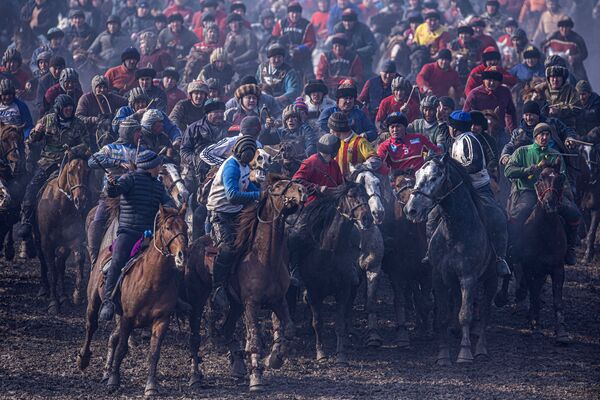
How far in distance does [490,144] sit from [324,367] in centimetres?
493

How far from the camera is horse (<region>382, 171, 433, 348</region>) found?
63.7 feet

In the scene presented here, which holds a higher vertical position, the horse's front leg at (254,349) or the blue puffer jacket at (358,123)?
the blue puffer jacket at (358,123)

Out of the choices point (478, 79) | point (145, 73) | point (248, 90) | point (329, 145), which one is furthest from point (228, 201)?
point (478, 79)

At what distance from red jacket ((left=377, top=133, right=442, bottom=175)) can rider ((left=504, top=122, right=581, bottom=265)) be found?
1.40m

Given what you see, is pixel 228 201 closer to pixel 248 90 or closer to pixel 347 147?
pixel 347 147

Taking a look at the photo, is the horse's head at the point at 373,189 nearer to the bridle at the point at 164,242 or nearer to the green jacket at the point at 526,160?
the green jacket at the point at 526,160

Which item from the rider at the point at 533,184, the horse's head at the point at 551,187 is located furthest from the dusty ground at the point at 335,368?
the horse's head at the point at 551,187

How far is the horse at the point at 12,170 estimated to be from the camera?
21562mm

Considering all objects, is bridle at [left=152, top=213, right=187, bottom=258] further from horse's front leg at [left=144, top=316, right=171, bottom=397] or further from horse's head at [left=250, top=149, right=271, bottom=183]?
horse's head at [left=250, top=149, right=271, bottom=183]

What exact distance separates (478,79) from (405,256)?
26.7 ft

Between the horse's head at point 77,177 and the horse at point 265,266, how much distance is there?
14.0ft

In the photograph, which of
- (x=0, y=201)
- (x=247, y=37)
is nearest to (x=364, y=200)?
(x=0, y=201)

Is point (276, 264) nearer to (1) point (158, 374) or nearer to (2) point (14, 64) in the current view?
(1) point (158, 374)

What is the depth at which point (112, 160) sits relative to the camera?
61.8ft
